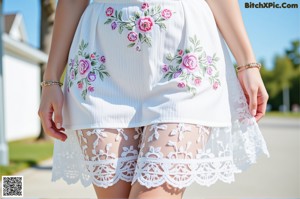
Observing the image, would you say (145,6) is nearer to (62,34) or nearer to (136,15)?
(136,15)

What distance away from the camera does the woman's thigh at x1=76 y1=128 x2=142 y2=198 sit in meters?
1.32

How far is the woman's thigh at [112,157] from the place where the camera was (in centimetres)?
132

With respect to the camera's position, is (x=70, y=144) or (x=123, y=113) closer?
(x=123, y=113)

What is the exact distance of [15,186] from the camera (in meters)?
2.63

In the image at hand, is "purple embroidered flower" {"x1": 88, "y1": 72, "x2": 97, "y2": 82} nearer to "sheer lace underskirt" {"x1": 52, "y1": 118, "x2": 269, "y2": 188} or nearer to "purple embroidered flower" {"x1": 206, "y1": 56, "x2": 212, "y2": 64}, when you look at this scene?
"sheer lace underskirt" {"x1": 52, "y1": 118, "x2": 269, "y2": 188}

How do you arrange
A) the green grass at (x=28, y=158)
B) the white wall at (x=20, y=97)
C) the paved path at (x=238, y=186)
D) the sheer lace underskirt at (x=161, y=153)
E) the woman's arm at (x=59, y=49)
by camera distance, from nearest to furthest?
the sheer lace underskirt at (x=161, y=153) → the woman's arm at (x=59, y=49) → the paved path at (x=238, y=186) → the green grass at (x=28, y=158) → the white wall at (x=20, y=97)

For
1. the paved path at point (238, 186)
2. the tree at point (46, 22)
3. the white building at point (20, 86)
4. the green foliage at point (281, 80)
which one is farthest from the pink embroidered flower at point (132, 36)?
the green foliage at point (281, 80)

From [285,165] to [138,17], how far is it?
213 inches

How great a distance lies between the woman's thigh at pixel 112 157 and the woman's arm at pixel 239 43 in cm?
36

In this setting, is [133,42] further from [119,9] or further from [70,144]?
[70,144]

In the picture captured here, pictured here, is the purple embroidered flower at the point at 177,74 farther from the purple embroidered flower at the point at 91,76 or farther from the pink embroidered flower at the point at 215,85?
the purple embroidered flower at the point at 91,76

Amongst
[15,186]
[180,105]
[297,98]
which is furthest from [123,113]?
[297,98]

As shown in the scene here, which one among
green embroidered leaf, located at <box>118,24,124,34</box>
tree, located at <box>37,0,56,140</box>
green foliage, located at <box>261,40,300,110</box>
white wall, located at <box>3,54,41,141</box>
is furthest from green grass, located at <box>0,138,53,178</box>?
green foliage, located at <box>261,40,300,110</box>

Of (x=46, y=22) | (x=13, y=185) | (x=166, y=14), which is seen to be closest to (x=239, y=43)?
(x=166, y=14)
